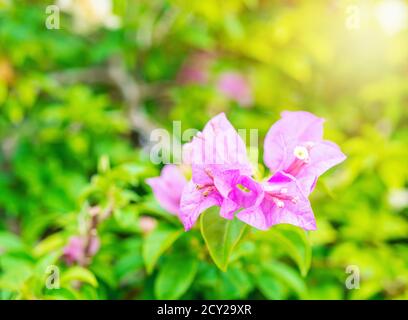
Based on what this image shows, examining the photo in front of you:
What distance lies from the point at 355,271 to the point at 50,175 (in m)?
0.95

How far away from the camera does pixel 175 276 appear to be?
1079mm

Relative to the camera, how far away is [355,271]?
130 cm

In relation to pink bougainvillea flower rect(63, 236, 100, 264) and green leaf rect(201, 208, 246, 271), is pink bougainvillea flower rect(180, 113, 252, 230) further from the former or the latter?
pink bougainvillea flower rect(63, 236, 100, 264)

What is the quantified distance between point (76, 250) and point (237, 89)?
115cm

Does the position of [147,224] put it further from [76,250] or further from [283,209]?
[283,209]

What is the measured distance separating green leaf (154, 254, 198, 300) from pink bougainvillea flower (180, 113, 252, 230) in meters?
0.28

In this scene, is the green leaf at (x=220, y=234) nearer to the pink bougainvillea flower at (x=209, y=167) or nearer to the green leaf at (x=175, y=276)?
the pink bougainvillea flower at (x=209, y=167)

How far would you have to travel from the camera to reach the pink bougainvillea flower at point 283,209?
799 millimetres

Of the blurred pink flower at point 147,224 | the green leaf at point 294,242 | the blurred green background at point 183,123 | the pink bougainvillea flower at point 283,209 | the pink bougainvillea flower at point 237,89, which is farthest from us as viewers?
the pink bougainvillea flower at point 237,89

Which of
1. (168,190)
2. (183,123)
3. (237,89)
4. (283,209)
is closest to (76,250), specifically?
(168,190)

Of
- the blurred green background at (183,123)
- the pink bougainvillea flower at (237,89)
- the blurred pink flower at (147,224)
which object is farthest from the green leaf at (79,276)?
the pink bougainvillea flower at (237,89)

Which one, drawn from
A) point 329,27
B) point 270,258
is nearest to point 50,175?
point 270,258

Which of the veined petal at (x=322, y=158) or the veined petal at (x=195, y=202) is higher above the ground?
the veined petal at (x=322, y=158)

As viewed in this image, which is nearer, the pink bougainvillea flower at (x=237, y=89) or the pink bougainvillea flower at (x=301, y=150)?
the pink bougainvillea flower at (x=301, y=150)
